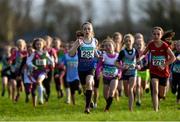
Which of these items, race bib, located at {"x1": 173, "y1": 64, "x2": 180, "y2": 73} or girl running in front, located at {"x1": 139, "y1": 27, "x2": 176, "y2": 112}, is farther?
race bib, located at {"x1": 173, "y1": 64, "x2": 180, "y2": 73}

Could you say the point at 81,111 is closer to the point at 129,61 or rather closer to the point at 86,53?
the point at 129,61

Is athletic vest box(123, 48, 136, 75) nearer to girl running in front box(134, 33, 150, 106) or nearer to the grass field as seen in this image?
girl running in front box(134, 33, 150, 106)

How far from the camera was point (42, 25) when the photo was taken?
384 ft

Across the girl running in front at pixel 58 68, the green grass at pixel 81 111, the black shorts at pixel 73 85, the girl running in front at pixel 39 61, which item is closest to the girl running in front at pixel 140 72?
the green grass at pixel 81 111

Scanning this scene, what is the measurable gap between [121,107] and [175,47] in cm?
262

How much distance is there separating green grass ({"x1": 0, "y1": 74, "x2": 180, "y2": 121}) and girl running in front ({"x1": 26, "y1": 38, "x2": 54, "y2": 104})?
92 centimetres

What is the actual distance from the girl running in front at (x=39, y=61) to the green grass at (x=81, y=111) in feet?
3.00

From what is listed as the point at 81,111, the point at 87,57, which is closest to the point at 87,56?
the point at 87,57

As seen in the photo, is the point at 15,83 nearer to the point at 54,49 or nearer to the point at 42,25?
the point at 54,49

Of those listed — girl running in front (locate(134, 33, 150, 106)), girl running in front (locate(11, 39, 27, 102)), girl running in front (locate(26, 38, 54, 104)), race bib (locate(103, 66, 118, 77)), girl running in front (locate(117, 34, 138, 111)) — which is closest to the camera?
girl running in front (locate(117, 34, 138, 111))

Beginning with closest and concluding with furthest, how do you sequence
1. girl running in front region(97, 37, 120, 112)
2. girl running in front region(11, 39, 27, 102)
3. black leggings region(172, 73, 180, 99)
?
girl running in front region(97, 37, 120, 112)
black leggings region(172, 73, 180, 99)
girl running in front region(11, 39, 27, 102)

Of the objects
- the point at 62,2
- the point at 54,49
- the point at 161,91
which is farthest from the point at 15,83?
the point at 62,2

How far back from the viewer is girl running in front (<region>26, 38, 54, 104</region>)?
20234 mm

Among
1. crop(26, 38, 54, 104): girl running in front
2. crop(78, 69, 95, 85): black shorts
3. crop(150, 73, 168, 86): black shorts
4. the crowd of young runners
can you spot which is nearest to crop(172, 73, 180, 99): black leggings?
Result: the crowd of young runners
